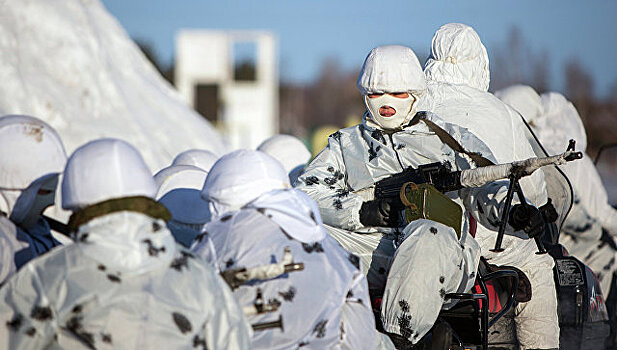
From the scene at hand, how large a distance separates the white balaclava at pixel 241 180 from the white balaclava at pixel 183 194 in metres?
0.39

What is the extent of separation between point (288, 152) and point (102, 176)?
433 cm

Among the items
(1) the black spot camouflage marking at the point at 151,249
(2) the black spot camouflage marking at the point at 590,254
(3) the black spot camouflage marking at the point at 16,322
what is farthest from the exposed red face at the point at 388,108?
(2) the black spot camouflage marking at the point at 590,254

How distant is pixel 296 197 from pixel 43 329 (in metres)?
1.12

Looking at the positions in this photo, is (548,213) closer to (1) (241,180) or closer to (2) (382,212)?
(2) (382,212)

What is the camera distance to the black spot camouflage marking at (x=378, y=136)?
15.7 ft

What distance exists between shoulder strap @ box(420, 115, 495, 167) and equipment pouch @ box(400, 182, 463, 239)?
392 millimetres

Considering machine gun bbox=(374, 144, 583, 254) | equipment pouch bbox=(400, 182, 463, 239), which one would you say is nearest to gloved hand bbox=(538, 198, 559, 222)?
machine gun bbox=(374, 144, 583, 254)

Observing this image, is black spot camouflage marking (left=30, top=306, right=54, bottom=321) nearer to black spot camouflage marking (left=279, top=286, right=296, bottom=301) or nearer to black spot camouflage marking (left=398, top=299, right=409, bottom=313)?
black spot camouflage marking (left=279, top=286, right=296, bottom=301)

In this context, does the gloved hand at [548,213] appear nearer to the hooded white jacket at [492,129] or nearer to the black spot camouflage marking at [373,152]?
the hooded white jacket at [492,129]

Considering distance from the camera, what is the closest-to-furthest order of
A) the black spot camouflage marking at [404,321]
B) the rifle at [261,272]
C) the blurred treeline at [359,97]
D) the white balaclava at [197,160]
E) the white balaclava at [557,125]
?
the rifle at [261,272] < the black spot camouflage marking at [404,321] < the white balaclava at [197,160] < the white balaclava at [557,125] < the blurred treeline at [359,97]

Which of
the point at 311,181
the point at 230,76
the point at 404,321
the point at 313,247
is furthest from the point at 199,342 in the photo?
the point at 230,76

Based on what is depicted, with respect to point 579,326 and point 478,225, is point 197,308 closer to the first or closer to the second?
point 478,225

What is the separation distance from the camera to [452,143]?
475cm

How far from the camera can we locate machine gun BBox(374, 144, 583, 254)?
4.27 meters
